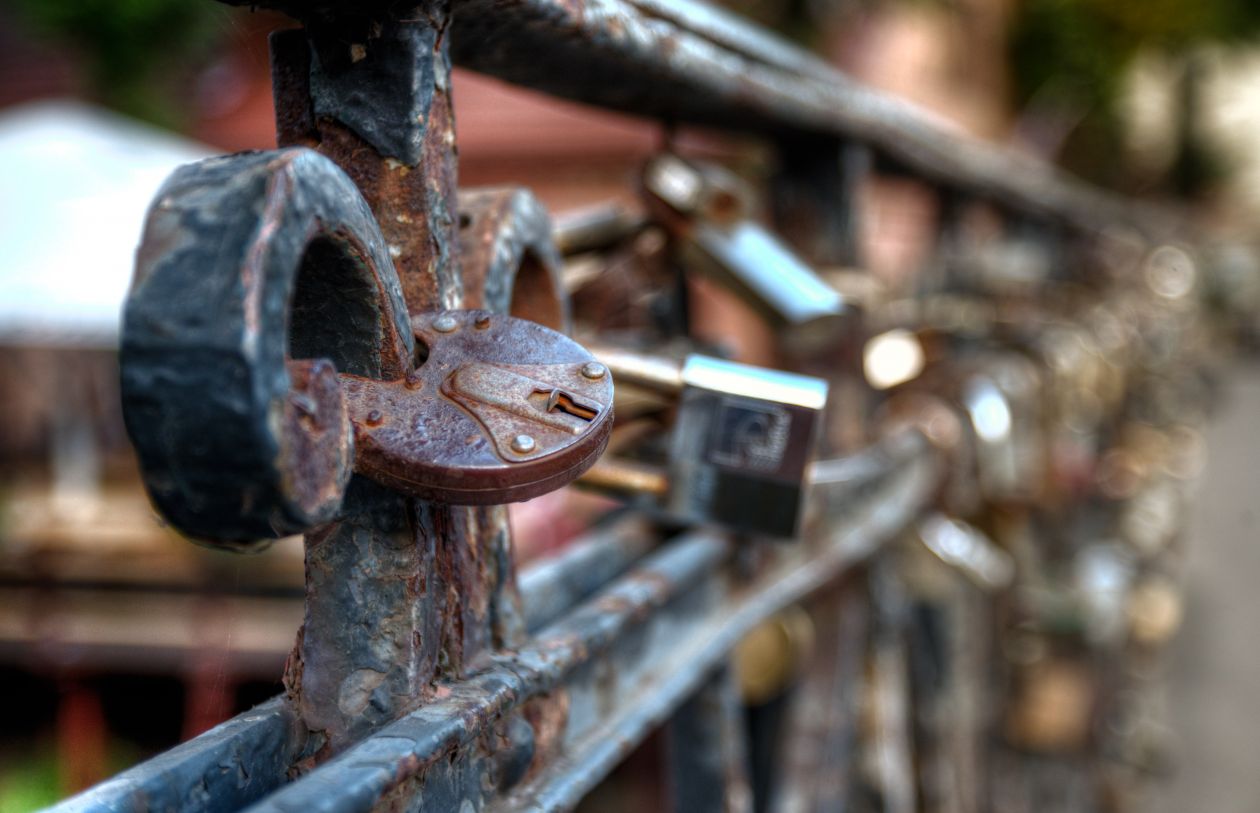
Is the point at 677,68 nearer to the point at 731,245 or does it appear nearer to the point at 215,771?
the point at 731,245

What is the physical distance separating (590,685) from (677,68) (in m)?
0.46

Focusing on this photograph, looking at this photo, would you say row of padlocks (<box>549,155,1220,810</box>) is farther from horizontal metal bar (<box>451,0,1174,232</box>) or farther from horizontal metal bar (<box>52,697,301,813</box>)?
horizontal metal bar (<box>52,697,301,813</box>)

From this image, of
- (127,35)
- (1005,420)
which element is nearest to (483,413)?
(1005,420)

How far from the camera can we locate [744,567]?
1128 mm

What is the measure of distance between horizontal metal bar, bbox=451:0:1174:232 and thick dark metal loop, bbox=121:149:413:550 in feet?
0.76

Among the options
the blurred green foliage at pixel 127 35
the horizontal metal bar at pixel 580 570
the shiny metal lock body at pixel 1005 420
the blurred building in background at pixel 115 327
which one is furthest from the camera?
the blurred green foliage at pixel 127 35

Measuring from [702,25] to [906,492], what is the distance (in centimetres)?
92

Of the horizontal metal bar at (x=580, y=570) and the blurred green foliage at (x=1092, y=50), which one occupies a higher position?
the blurred green foliage at (x=1092, y=50)

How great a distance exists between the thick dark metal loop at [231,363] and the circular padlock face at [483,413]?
0.18ft

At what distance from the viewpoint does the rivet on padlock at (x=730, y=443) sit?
0.83m

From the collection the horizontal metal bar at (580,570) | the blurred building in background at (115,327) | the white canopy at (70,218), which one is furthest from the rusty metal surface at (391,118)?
the white canopy at (70,218)

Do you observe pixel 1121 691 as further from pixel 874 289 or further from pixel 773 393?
pixel 773 393

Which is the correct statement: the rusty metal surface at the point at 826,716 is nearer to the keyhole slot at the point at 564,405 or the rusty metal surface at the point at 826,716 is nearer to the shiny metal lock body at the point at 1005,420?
the shiny metal lock body at the point at 1005,420

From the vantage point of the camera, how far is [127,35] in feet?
16.7
